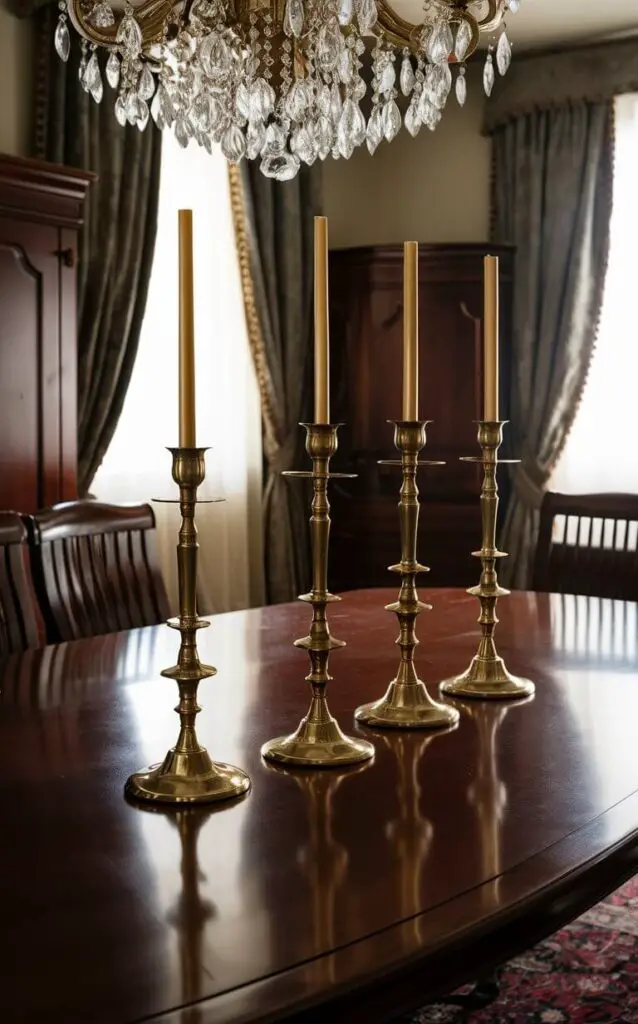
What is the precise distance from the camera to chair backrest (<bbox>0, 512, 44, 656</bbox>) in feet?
6.89

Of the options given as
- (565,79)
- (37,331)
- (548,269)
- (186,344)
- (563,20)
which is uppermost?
(563,20)

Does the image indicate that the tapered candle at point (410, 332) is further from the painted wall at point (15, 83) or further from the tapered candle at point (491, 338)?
the painted wall at point (15, 83)

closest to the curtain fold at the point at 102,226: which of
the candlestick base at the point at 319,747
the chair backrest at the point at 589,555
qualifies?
the chair backrest at the point at 589,555

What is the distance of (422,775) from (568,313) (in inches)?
140

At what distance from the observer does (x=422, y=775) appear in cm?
131

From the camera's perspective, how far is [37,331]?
10.8ft

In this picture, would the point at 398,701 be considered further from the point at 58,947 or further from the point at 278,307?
the point at 278,307

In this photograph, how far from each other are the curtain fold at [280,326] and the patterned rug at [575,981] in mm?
2509

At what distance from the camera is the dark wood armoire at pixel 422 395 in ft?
14.9

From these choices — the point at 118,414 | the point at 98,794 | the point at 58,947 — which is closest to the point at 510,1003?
the point at 98,794

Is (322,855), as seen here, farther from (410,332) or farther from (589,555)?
(589,555)

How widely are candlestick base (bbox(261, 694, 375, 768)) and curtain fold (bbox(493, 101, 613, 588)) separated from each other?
3.40 m

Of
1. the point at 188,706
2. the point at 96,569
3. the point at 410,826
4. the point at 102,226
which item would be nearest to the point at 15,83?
the point at 102,226

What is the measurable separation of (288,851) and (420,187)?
430 centimetres
